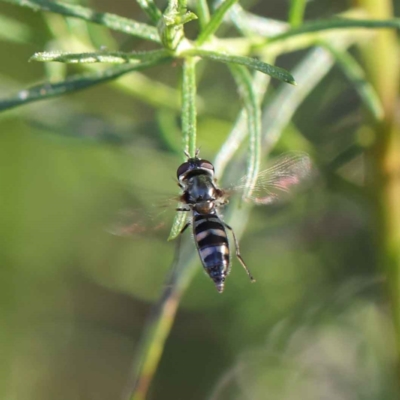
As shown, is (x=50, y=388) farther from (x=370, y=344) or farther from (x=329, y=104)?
(x=329, y=104)

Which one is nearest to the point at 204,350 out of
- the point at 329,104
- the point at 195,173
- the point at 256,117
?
the point at 329,104

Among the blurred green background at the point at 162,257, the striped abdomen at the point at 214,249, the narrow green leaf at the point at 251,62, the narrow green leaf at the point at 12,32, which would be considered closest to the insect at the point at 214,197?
the striped abdomen at the point at 214,249

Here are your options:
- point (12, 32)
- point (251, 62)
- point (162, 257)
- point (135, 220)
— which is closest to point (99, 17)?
point (251, 62)

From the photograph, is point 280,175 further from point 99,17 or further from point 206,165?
point 99,17

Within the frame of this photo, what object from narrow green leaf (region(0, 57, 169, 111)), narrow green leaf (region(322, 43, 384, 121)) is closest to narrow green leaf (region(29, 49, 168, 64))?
narrow green leaf (region(0, 57, 169, 111))

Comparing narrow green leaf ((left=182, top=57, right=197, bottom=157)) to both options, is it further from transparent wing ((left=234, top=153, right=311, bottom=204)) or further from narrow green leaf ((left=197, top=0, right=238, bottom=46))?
transparent wing ((left=234, top=153, right=311, bottom=204))

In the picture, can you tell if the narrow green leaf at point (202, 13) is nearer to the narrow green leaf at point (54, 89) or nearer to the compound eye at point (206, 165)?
the narrow green leaf at point (54, 89)

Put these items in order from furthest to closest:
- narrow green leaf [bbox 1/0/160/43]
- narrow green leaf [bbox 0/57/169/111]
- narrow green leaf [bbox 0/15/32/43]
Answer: narrow green leaf [bbox 0/15/32/43] → narrow green leaf [bbox 0/57/169/111] → narrow green leaf [bbox 1/0/160/43]
